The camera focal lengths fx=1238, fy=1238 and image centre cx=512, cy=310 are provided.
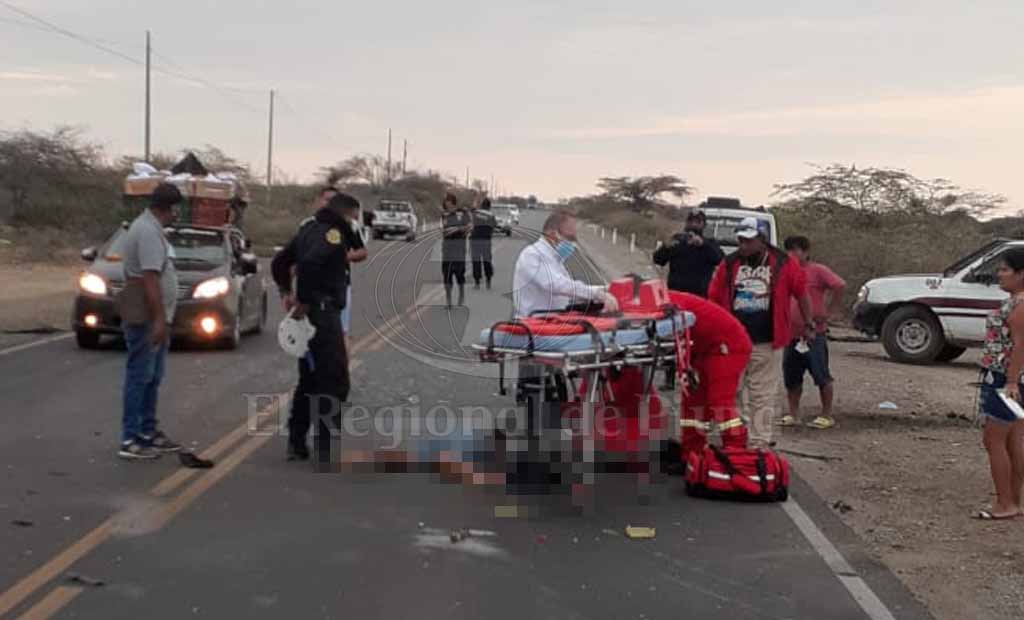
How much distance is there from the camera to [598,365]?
8578mm

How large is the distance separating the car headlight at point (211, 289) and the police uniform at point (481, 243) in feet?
16.1

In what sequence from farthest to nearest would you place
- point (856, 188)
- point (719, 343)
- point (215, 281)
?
1. point (856, 188)
2. point (215, 281)
3. point (719, 343)

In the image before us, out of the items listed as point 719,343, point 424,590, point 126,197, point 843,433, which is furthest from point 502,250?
point 424,590

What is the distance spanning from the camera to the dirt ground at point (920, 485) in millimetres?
7312

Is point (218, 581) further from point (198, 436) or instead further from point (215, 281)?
point (215, 281)

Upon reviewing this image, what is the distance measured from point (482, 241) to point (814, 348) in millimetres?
11669

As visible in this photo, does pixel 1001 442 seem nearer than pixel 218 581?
No

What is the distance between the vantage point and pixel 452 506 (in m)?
8.54

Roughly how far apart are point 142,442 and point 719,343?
460 centimetres

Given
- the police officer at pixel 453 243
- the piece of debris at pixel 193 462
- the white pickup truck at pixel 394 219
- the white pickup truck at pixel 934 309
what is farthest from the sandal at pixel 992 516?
the white pickup truck at pixel 394 219

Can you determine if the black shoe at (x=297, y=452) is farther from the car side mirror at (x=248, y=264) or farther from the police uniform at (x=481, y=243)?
the police uniform at (x=481, y=243)

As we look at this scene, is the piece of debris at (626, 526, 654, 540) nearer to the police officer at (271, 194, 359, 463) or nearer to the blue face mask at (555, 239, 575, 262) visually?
the blue face mask at (555, 239, 575, 262)

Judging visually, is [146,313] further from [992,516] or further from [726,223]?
[726,223]

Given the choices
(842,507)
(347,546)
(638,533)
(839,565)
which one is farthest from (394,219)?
(839,565)
